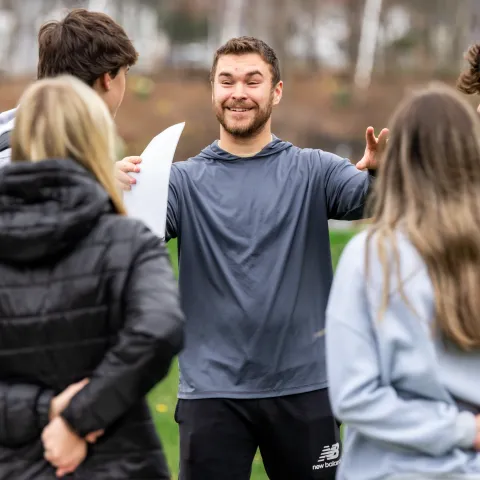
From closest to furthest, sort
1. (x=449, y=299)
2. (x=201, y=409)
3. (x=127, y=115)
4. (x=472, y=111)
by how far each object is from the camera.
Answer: (x=449, y=299) < (x=472, y=111) < (x=201, y=409) < (x=127, y=115)

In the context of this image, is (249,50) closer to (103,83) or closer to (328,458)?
(103,83)

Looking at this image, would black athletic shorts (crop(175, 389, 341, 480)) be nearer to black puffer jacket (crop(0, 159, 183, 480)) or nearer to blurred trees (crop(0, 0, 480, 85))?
black puffer jacket (crop(0, 159, 183, 480))

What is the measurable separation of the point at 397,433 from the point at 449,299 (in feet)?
1.11

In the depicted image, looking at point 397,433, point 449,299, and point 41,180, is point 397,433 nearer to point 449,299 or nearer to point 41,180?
point 449,299

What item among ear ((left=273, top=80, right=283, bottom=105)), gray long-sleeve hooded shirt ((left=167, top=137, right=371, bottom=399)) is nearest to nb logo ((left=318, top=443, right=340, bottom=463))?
gray long-sleeve hooded shirt ((left=167, top=137, right=371, bottom=399))

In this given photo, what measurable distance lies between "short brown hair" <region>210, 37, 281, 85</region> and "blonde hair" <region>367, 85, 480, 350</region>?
5.92 feet

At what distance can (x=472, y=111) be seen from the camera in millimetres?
2760

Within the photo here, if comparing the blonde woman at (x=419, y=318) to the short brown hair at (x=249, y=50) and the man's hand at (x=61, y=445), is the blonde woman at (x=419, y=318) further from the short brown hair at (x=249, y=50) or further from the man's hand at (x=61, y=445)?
the short brown hair at (x=249, y=50)

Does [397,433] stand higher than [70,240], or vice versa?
[70,240]

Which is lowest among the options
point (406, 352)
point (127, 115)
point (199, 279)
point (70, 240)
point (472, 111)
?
point (127, 115)

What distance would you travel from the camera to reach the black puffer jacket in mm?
2703

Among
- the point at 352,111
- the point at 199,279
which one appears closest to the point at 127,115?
the point at 352,111

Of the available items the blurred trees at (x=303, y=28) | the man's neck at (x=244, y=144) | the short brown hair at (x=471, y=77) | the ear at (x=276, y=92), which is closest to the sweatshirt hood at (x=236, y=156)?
the man's neck at (x=244, y=144)

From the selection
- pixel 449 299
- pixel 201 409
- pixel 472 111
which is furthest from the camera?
pixel 201 409
